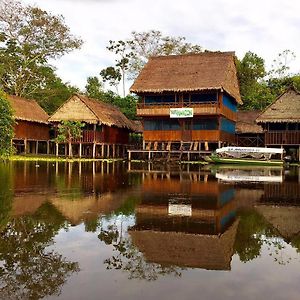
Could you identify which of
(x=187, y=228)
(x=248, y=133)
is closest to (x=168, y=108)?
(x=248, y=133)

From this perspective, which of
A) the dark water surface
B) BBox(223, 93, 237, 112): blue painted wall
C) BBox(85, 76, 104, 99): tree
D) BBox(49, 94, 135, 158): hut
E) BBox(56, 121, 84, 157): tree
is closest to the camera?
the dark water surface

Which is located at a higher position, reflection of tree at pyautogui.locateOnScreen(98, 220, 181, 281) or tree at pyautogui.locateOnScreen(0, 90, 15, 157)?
tree at pyautogui.locateOnScreen(0, 90, 15, 157)

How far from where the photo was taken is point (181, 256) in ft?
21.7

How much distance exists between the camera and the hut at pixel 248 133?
135 ft

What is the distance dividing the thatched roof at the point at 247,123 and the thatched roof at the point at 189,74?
3.36 m

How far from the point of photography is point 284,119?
34219 mm

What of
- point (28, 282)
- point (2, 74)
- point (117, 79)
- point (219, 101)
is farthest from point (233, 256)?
point (117, 79)

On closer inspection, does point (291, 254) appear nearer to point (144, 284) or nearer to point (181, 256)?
point (181, 256)

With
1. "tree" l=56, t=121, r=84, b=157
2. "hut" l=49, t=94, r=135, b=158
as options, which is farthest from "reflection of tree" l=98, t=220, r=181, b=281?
"hut" l=49, t=94, r=135, b=158

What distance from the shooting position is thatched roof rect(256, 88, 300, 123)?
34.3m

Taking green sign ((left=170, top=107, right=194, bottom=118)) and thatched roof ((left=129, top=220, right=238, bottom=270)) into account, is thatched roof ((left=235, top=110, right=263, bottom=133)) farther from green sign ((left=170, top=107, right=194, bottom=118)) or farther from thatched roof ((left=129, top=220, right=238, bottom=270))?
thatched roof ((left=129, top=220, right=238, bottom=270))

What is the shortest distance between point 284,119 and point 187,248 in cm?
2915

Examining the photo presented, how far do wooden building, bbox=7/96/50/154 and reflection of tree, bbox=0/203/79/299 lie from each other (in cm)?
3179

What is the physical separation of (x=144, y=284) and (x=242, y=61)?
153 ft
